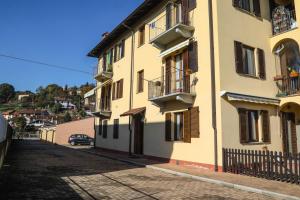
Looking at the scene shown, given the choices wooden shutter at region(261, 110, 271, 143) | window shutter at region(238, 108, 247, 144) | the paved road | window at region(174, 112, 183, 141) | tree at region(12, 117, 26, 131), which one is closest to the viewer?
the paved road

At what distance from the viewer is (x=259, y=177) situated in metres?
10.6

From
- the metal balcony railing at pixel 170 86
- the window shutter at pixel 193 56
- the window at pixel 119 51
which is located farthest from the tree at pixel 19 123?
the window shutter at pixel 193 56

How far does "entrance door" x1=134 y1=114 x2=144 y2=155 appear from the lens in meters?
18.9

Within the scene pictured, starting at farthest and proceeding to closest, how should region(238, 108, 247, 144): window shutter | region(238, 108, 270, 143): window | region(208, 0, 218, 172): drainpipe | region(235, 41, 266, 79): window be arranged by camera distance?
region(235, 41, 266, 79): window < region(238, 108, 270, 143): window < region(238, 108, 247, 144): window shutter < region(208, 0, 218, 172): drainpipe

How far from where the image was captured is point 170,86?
15.6 meters

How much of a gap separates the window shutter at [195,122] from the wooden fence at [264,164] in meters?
1.82

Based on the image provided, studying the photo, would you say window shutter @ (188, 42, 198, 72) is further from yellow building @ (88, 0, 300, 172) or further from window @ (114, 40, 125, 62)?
window @ (114, 40, 125, 62)

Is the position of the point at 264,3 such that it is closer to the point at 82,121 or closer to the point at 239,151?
the point at 239,151

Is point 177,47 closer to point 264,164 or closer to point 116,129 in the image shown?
point 264,164

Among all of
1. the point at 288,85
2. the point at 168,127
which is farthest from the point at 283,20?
the point at 168,127

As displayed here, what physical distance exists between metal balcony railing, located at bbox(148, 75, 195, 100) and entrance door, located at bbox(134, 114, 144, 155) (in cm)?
287

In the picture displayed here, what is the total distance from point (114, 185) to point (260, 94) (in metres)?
9.03

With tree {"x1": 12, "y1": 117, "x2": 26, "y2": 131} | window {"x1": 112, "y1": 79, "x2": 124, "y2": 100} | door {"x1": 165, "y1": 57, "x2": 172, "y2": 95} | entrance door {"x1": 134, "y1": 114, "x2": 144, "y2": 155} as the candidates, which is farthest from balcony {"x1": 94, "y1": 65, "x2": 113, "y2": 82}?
tree {"x1": 12, "y1": 117, "x2": 26, "y2": 131}

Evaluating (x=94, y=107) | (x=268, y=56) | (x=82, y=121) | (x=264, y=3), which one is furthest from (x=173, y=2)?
(x=82, y=121)
